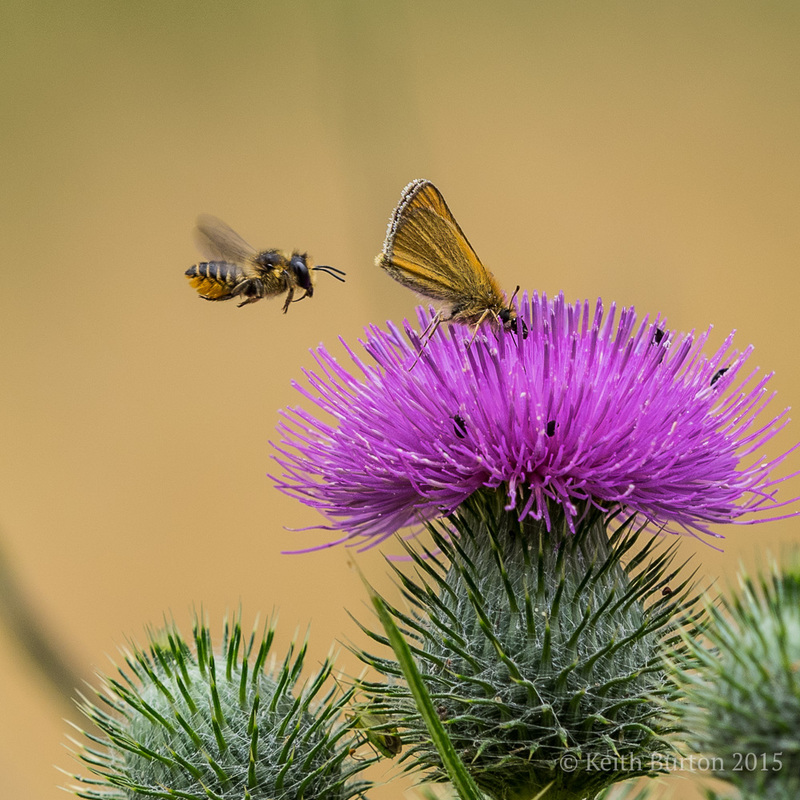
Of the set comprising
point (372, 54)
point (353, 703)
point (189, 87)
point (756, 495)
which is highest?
point (189, 87)

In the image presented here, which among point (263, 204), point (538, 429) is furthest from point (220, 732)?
point (263, 204)

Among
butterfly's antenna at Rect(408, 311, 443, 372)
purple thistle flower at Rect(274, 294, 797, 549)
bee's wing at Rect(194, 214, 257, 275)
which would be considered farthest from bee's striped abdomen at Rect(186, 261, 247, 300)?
butterfly's antenna at Rect(408, 311, 443, 372)

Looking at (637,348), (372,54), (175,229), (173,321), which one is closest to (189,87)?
(175,229)

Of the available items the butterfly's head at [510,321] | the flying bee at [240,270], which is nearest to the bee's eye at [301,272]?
the flying bee at [240,270]

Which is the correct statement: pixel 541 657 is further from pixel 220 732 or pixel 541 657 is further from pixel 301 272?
pixel 301 272

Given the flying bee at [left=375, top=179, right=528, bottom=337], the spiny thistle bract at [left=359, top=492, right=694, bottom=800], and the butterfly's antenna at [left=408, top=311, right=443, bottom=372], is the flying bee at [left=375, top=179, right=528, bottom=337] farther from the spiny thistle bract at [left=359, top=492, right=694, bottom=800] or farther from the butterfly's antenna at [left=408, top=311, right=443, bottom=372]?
the spiny thistle bract at [left=359, top=492, right=694, bottom=800]

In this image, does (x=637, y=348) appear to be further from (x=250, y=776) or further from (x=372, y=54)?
(x=372, y=54)
